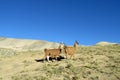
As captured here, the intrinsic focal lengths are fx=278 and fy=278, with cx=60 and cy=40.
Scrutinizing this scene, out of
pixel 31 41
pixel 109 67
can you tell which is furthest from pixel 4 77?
pixel 31 41

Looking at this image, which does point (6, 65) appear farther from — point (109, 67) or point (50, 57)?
point (109, 67)

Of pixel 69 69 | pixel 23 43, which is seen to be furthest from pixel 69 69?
pixel 23 43

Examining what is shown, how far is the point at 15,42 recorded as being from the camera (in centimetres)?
17925

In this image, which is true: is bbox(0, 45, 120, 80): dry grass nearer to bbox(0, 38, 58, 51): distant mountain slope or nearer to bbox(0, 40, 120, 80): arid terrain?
bbox(0, 40, 120, 80): arid terrain

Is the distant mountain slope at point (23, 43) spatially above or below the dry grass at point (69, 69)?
above

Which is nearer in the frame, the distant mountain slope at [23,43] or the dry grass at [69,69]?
the dry grass at [69,69]

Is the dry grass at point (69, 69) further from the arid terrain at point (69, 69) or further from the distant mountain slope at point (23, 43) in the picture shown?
the distant mountain slope at point (23, 43)

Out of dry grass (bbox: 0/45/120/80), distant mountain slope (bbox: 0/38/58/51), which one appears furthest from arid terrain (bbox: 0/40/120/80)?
distant mountain slope (bbox: 0/38/58/51)

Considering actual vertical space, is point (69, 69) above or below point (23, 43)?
below

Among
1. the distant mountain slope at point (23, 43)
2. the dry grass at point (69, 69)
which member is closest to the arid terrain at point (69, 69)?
the dry grass at point (69, 69)

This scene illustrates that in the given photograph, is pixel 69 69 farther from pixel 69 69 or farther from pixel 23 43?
pixel 23 43

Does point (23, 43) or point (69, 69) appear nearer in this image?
point (69, 69)

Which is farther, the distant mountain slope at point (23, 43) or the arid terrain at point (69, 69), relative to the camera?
the distant mountain slope at point (23, 43)

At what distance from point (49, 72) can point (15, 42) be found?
159 m
